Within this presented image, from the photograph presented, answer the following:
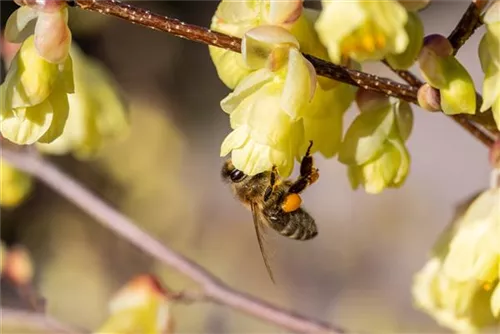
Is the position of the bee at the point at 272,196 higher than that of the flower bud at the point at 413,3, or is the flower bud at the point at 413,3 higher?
the bee at the point at 272,196

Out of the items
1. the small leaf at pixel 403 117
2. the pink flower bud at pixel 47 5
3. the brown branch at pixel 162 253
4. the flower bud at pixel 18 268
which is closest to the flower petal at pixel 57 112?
the pink flower bud at pixel 47 5

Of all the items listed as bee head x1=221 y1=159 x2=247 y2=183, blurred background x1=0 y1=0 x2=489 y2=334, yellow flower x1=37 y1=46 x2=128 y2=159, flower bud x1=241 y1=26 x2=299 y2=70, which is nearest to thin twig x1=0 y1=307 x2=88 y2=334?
yellow flower x1=37 y1=46 x2=128 y2=159

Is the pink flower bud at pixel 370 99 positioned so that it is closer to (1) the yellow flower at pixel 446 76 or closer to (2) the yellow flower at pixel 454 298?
(1) the yellow flower at pixel 446 76

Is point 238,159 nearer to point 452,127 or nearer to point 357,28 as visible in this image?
point 357,28

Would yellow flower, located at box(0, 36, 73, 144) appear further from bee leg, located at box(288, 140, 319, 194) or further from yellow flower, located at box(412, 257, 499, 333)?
yellow flower, located at box(412, 257, 499, 333)

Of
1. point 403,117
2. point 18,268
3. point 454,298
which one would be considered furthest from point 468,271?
point 18,268

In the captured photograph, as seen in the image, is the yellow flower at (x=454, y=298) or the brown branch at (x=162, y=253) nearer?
the yellow flower at (x=454, y=298)

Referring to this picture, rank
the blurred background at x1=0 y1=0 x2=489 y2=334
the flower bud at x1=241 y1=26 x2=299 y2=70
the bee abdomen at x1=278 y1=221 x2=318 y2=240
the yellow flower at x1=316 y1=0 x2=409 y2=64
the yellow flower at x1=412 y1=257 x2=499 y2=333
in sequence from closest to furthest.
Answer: the yellow flower at x1=316 y1=0 x2=409 y2=64, the flower bud at x1=241 y1=26 x2=299 y2=70, the yellow flower at x1=412 y1=257 x2=499 y2=333, the bee abdomen at x1=278 y1=221 x2=318 y2=240, the blurred background at x1=0 y1=0 x2=489 y2=334
